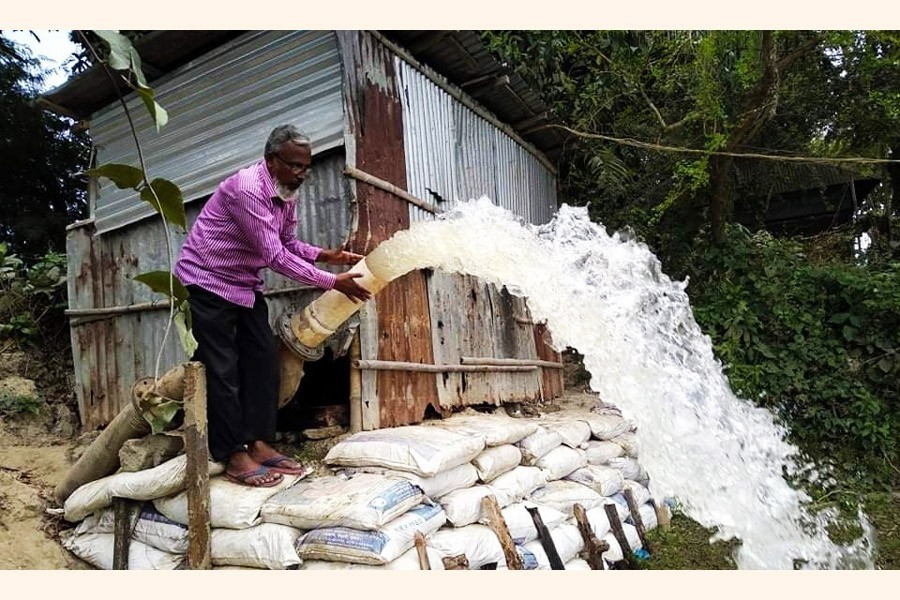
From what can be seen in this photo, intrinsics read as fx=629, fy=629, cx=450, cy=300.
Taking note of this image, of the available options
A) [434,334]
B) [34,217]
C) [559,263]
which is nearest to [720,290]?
[559,263]

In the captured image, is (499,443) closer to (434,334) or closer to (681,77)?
(434,334)

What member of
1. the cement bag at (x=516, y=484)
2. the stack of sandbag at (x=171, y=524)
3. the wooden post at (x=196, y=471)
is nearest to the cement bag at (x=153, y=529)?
the stack of sandbag at (x=171, y=524)

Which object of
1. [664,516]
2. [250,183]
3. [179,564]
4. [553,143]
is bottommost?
[664,516]

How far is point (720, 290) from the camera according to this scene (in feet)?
17.7

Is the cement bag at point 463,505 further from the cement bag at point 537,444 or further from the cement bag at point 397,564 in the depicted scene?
the cement bag at point 537,444

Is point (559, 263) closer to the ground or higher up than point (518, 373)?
higher up

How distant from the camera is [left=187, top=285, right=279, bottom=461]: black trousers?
7.61 feet

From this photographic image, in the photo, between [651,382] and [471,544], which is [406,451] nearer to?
[471,544]

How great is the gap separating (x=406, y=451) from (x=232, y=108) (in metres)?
2.09

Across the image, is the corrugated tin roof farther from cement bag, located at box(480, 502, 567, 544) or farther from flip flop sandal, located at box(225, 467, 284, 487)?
cement bag, located at box(480, 502, 567, 544)

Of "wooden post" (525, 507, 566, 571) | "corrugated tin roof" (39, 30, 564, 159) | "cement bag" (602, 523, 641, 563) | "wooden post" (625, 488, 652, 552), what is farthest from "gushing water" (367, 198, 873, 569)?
"corrugated tin roof" (39, 30, 564, 159)

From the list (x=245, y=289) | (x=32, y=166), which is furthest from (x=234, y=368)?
(x=32, y=166)

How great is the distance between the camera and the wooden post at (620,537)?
3149 mm

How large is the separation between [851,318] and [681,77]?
2.49 meters
